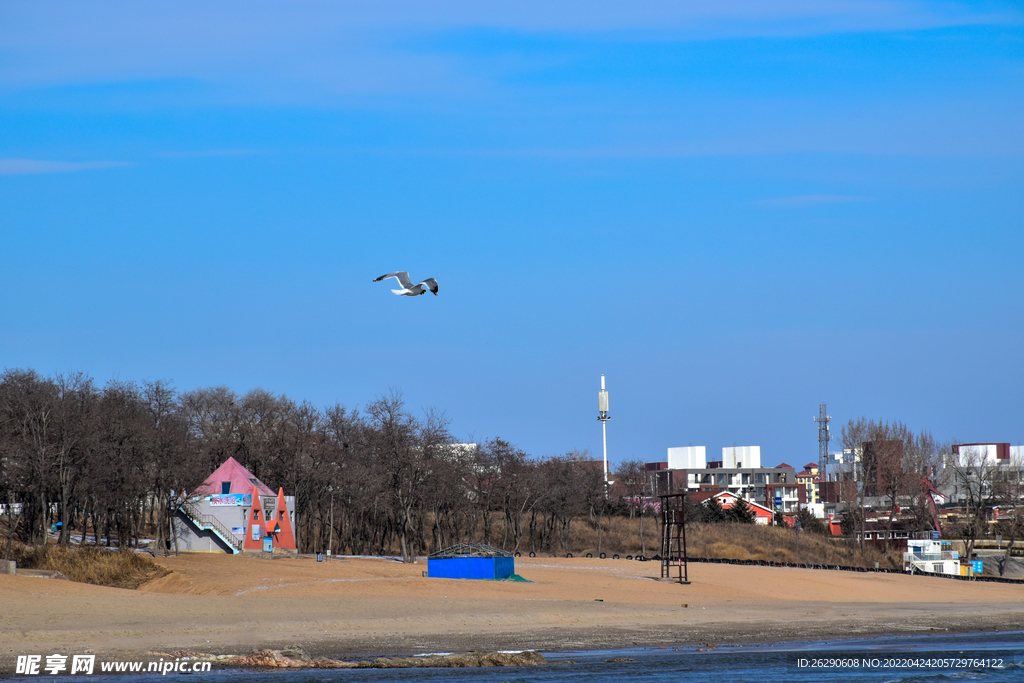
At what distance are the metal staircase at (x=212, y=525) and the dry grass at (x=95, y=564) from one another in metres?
13.6

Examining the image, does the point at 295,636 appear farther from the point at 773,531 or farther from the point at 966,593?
the point at 773,531

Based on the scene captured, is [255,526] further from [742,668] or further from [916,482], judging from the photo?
[916,482]

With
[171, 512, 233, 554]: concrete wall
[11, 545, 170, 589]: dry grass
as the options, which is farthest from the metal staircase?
[11, 545, 170, 589]: dry grass

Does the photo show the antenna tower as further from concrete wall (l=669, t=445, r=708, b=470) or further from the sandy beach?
the sandy beach

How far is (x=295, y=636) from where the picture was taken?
93.6 feet

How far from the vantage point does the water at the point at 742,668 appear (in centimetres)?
2277

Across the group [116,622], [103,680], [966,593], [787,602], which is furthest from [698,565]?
[103,680]

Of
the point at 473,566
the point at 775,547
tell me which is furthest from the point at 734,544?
the point at 473,566

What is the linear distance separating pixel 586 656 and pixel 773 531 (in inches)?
2823

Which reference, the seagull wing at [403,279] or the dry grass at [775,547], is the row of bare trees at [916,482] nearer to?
the dry grass at [775,547]

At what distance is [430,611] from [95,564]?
1517 cm

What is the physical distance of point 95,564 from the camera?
41.2 m

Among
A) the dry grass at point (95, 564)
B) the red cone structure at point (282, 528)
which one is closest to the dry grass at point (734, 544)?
the red cone structure at point (282, 528)

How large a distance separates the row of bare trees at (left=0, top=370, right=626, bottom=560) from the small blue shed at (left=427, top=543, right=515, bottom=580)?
11.6 m
